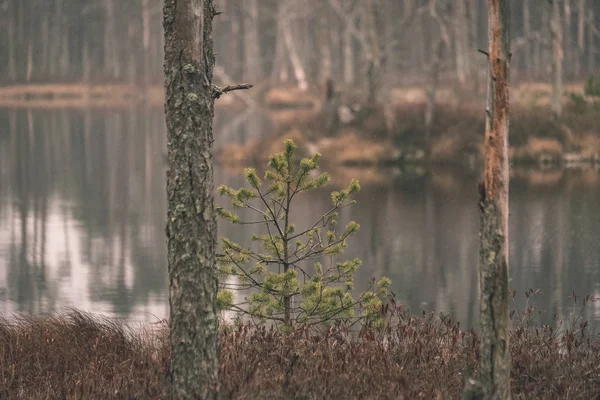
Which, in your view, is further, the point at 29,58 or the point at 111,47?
the point at 111,47

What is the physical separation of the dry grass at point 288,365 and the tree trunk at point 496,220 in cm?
51

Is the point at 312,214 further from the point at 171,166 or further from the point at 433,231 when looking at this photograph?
the point at 171,166

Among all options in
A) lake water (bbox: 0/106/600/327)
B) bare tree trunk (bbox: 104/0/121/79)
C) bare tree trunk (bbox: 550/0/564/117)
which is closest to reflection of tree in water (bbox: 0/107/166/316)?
lake water (bbox: 0/106/600/327)

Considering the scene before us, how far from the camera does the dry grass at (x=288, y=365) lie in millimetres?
6641

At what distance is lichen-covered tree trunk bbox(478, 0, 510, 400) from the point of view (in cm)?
625

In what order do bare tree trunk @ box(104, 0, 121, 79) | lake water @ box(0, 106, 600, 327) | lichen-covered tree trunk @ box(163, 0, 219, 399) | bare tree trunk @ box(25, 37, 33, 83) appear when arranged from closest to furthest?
lichen-covered tree trunk @ box(163, 0, 219, 399) → lake water @ box(0, 106, 600, 327) → bare tree trunk @ box(25, 37, 33, 83) → bare tree trunk @ box(104, 0, 121, 79)

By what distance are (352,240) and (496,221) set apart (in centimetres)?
1478

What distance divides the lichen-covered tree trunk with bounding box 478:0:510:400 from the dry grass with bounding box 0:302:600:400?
1.72 ft

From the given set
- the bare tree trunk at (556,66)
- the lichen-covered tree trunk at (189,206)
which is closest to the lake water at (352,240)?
the lichen-covered tree trunk at (189,206)

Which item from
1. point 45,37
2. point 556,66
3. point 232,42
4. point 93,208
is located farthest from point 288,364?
point 45,37

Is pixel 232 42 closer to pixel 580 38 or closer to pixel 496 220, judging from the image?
pixel 580 38

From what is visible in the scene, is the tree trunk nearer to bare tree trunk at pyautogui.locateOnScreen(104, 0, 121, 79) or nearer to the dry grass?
the dry grass

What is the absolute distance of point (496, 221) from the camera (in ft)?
20.5

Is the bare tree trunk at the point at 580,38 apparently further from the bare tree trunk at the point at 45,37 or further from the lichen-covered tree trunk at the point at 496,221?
the lichen-covered tree trunk at the point at 496,221
